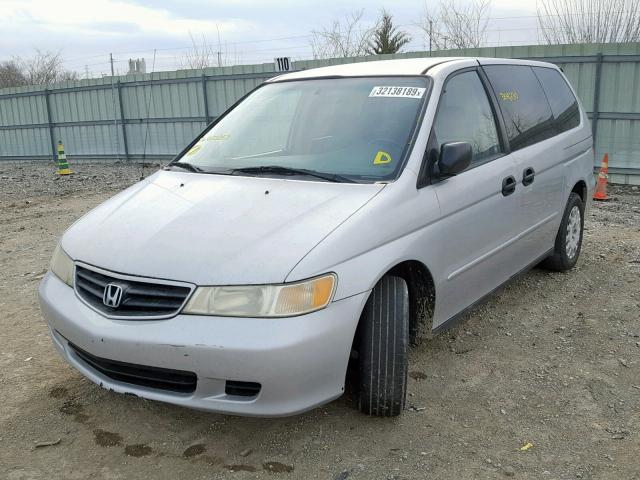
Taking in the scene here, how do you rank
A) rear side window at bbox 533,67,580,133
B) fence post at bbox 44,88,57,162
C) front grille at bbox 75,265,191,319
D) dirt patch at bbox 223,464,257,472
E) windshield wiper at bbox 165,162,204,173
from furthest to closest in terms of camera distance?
1. fence post at bbox 44,88,57,162
2. rear side window at bbox 533,67,580,133
3. windshield wiper at bbox 165,162,204,173
4. dirt patch at bbox 223,464,257,472
5. front grille at bbox 75,265,191,319

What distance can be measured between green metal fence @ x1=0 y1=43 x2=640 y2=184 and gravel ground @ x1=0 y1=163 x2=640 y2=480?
6.92 m

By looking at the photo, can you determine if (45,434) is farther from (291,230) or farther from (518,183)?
(518,183)

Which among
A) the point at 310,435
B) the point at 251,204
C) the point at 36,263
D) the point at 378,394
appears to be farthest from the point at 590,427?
the point at 36,263

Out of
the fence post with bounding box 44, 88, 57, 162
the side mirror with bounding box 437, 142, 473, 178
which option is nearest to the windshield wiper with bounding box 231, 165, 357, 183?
the side mirror with bounding box 437, 142, 473, 178

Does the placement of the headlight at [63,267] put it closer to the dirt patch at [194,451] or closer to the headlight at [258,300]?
the headlight at [258,300]

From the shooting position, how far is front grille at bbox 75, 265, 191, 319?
2557 millimetres

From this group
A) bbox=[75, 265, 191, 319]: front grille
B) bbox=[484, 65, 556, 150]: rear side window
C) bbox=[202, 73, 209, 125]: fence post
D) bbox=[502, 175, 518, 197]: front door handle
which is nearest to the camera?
bbox=[75, 265, 191, 319]: front grille

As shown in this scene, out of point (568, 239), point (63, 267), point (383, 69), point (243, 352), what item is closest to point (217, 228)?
point (243, 352)

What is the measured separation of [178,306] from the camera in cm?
254

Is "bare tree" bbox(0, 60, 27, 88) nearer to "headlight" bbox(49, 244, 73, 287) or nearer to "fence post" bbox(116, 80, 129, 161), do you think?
"fence post" bbox(116, 80, 129, 161)

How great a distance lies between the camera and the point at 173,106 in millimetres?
15594

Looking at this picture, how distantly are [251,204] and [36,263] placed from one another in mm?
Answer: 3998

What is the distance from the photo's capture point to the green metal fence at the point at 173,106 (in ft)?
34.0

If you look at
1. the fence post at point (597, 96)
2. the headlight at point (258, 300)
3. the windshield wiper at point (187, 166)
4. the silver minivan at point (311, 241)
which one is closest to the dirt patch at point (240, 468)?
the silver minivan at point (311, 241)
